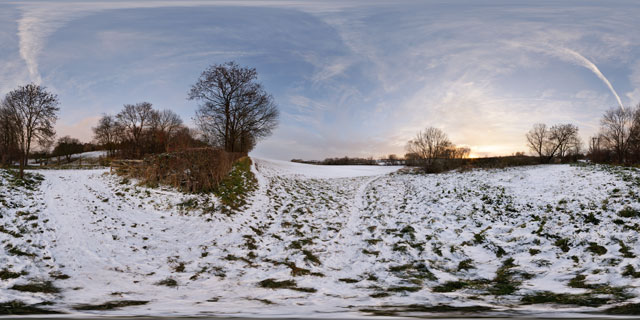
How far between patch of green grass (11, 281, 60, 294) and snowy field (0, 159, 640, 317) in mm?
32

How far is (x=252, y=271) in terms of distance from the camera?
19.5 feet

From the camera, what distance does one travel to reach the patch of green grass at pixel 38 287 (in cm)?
472

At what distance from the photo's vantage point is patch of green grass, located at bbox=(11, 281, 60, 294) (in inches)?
186

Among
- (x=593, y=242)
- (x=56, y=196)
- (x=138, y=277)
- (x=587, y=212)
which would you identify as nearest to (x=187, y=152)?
(x=56, y=196)

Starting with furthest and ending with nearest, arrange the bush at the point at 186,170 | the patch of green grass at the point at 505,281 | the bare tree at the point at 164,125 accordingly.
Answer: the bare tree at the point at 164,125 → the bush at the point at 186,170 → the patch of green grass at the point at 505,281

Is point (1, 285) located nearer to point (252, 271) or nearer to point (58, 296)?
point (58, 296)

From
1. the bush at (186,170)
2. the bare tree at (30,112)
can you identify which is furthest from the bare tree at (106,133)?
the bush at (186,170)

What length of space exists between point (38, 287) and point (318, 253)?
217 inches

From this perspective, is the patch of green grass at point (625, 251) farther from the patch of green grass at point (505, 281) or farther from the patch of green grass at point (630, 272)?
the patch of green grass at point (505, 281)

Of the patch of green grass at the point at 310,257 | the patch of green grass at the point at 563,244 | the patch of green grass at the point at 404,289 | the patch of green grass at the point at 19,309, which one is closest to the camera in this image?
the patch of green grass at the point at 19,309

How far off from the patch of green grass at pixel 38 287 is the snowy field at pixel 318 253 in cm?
3

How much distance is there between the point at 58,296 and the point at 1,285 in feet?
3.83

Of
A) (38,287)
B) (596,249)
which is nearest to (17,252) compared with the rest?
(38,287)

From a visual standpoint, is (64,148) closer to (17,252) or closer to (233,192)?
(233,192)
